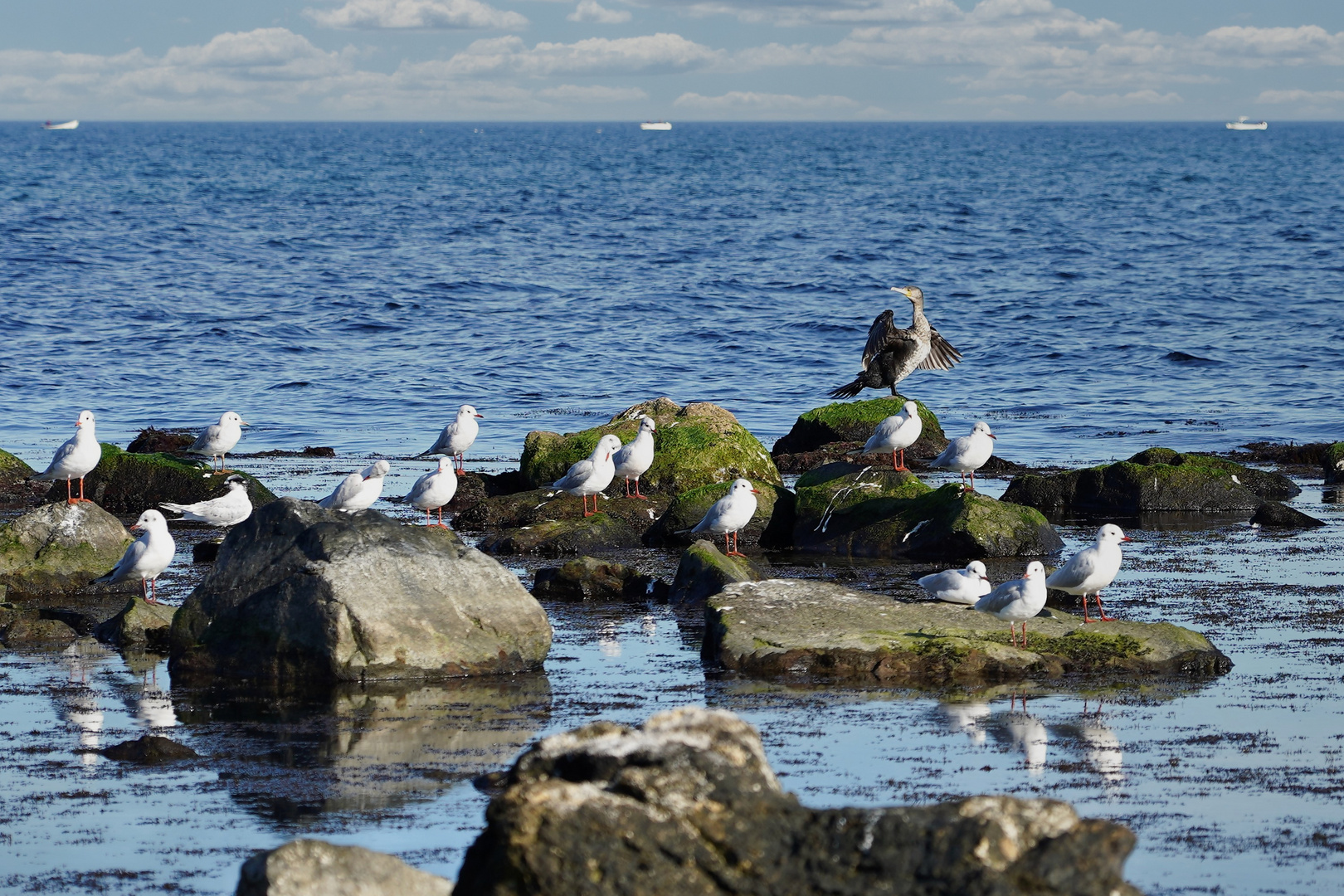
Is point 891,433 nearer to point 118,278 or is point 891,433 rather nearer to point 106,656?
point 106,656

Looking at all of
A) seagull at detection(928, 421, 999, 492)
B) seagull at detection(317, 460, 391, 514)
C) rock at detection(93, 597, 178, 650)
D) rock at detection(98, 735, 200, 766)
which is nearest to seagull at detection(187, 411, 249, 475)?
seagull at detection(317, 460, 391, 514)

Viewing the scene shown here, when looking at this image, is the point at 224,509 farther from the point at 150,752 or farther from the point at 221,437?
the point at 150,752

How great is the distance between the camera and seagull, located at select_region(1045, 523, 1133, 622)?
36.9ft

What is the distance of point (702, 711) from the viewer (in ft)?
18.4

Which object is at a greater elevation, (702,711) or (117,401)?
(702,711)

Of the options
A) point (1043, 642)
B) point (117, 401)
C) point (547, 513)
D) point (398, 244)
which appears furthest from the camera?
point (398, 244)

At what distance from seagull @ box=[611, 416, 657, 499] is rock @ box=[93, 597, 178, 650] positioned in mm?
5707

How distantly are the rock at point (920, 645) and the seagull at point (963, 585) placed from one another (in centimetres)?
52

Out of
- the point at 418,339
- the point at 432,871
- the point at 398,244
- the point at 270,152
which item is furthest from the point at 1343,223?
the point at 270,152

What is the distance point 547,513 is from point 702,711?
10.4 metres

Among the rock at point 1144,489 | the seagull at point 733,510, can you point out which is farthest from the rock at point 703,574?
the rock at point 1144,489

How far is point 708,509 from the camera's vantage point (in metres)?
15.1

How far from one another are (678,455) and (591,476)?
213 cm

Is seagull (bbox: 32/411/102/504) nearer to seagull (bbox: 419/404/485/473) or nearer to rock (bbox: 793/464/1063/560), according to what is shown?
seagull (bbox: 419/404/485/473)
